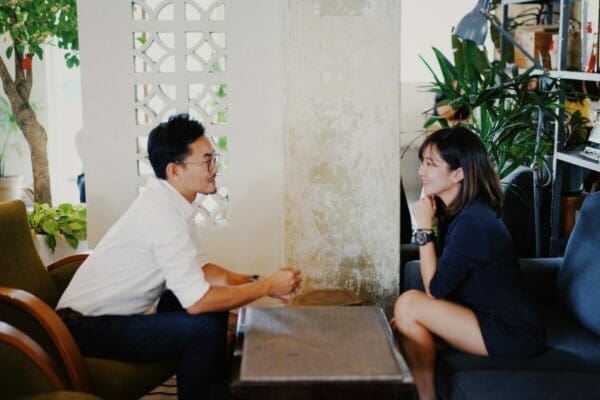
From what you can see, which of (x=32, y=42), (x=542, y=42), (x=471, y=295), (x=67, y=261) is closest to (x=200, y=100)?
(x=67, y=261)

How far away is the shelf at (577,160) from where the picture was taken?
3651 mm

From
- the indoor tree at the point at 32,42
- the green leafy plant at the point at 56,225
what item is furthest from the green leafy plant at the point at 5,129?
the green leafy plant at the point at 56,225

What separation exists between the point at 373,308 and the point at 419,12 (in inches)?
180

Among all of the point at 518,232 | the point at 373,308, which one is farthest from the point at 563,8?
the point at 373,308

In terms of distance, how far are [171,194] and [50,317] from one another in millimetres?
501

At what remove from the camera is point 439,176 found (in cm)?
259

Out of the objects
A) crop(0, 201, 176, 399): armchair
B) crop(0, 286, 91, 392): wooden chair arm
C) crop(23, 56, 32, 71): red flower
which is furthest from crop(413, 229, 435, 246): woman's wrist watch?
crop(23, 56, 32, 71): red flower

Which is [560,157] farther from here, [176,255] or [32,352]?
[32,352]

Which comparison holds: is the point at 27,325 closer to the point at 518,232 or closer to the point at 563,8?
the point at 518,232

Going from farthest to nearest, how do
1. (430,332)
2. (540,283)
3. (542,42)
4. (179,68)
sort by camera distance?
1. (542,42)
2. (179,68)
3. (540,283)
4. (430,332)

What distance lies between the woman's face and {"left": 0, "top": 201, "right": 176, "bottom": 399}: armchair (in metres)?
1.00

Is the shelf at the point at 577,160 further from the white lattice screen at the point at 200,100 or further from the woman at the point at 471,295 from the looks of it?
the white lattice screen at the point at 200,100

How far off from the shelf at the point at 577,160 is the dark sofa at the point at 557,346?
34.5 inches

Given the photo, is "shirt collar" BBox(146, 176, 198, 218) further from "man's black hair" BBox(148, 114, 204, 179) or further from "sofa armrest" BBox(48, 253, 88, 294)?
"sofa armrest" BBox(48, 253, 88, 294)
